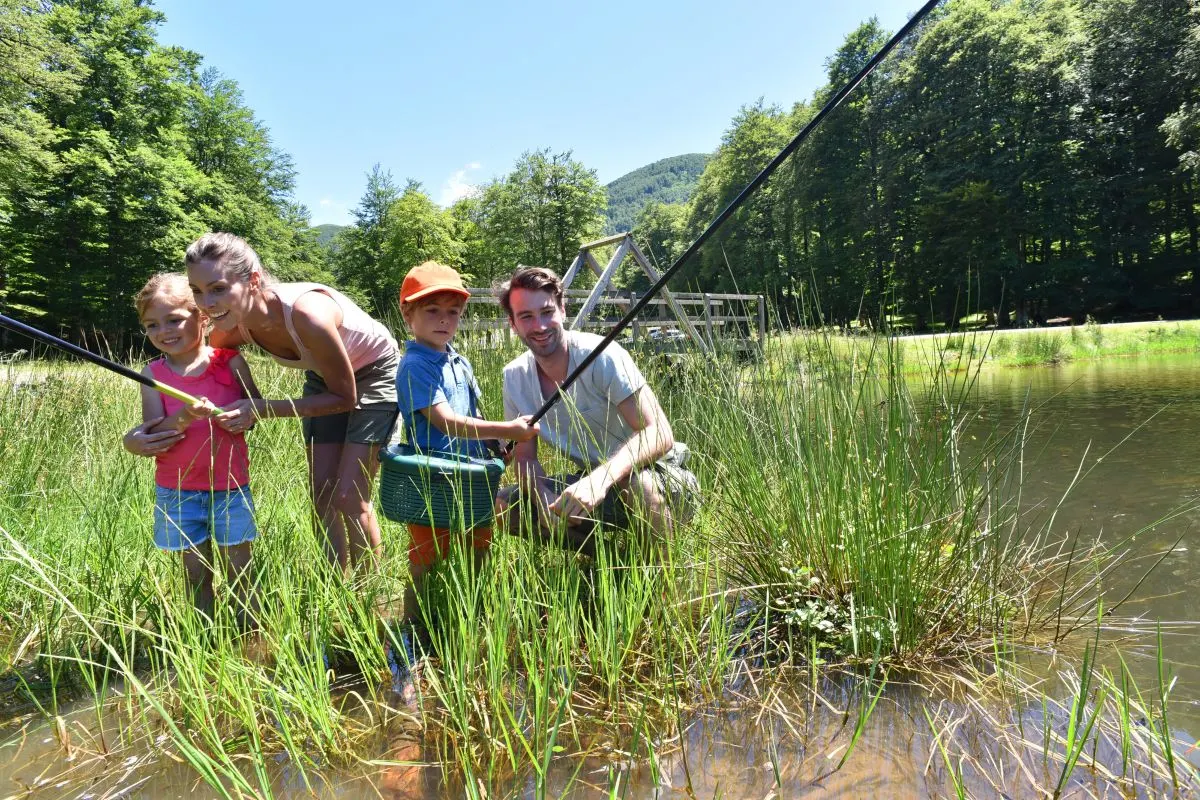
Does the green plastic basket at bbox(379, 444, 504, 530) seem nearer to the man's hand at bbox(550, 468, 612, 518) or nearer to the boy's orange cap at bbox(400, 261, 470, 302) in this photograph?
the man's hand at bbox(550, 468, 612, 518)

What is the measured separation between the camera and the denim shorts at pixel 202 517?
215 cm

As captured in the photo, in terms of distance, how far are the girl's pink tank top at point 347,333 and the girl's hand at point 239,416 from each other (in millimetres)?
280

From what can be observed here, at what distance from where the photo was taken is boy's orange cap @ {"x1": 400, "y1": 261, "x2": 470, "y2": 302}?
2.22m

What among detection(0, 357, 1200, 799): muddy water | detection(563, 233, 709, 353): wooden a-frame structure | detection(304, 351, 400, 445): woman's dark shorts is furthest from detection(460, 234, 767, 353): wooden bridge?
detection(0, 357, 1200, 799): muddy water

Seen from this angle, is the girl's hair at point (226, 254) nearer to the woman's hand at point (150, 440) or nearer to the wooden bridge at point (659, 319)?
the woman's hand at point (150, 440)

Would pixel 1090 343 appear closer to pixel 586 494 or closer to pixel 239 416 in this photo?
pixel 586 494

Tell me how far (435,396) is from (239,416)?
1.90 feet

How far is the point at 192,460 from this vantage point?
2.12 meters

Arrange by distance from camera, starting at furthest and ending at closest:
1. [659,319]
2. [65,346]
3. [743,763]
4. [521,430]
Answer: [659,319] < [521,430] < [65,346] < [743,763]

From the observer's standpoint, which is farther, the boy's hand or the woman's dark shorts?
the woman's dark shorts

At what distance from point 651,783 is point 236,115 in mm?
38038

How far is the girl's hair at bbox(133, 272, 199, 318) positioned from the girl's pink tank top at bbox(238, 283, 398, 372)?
0.56ft

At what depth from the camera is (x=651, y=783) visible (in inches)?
62.2

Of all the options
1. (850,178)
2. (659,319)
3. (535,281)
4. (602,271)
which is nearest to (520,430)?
(535,281)
